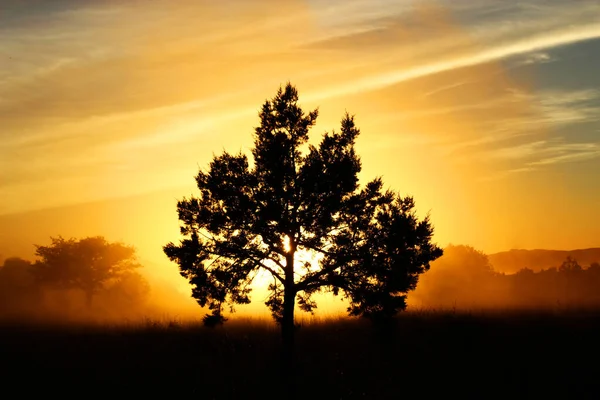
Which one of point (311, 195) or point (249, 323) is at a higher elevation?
point (311, 195)

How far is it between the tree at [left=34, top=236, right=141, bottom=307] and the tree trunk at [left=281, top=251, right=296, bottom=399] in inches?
2363

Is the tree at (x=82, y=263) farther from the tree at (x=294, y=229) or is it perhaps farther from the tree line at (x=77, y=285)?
the tree at (x=294, y=229)

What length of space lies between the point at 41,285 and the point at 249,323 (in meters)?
58.0

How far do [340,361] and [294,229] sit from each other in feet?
18.8

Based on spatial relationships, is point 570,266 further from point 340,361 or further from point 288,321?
point 288,321

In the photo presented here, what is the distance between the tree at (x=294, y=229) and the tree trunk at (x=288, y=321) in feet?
0.13

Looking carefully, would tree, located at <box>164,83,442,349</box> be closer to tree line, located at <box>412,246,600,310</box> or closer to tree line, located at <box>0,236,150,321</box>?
tree line, located at <box>412,246,600,310</box>

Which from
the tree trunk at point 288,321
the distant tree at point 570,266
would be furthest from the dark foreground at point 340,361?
the distant tree at point 570,266

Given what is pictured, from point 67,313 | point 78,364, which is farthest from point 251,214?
point 67,313

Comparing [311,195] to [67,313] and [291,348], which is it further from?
[67,313]

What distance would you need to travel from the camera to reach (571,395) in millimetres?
18547

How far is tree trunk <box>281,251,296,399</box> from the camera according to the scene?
2103 centimetres

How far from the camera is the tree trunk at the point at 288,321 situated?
69.0 feet

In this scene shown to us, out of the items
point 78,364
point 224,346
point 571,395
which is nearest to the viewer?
point 571,395
